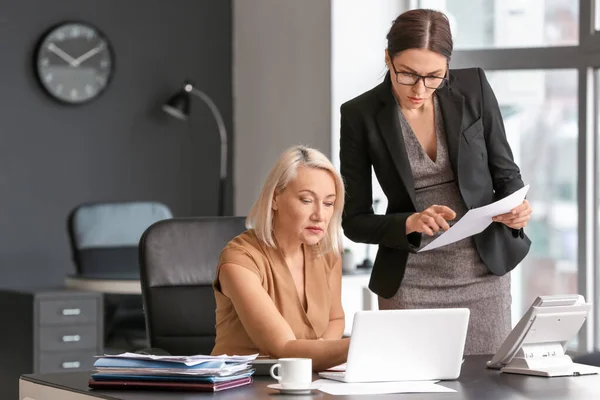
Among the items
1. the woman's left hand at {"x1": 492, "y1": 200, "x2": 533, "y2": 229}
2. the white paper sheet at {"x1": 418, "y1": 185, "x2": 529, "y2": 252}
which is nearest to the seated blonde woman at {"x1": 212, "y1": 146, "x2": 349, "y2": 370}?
the white paper sheet at {"x1": 418, "y1": 185, "x2": 529, "y2": 252}

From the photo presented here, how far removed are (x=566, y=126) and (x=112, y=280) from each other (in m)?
2.27

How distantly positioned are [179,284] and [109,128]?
3344mm

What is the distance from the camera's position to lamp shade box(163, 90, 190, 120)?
589cm

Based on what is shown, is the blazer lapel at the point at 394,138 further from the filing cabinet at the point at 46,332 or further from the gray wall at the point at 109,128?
the gray wall at the point at 109,128

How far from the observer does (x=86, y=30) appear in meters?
5.77

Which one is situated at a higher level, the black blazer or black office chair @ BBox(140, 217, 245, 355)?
the black blazer

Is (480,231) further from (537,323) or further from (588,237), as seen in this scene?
(588,237)

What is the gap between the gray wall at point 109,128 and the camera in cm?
554

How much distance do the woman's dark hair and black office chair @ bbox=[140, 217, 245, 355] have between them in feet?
2.45

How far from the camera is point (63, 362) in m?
4.66

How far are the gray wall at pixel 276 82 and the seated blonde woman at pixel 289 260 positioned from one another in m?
3.07

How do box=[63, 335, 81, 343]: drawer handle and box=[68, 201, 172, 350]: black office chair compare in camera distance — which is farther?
box=[68, 201, 172, 350]: black office chair

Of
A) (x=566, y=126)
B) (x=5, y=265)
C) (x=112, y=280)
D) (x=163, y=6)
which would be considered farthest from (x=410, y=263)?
(x=163, y=6)

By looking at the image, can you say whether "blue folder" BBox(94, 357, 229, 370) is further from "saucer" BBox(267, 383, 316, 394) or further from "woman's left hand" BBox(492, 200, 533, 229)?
"woman's left hand" BBox(492, 200, 533, 229)
